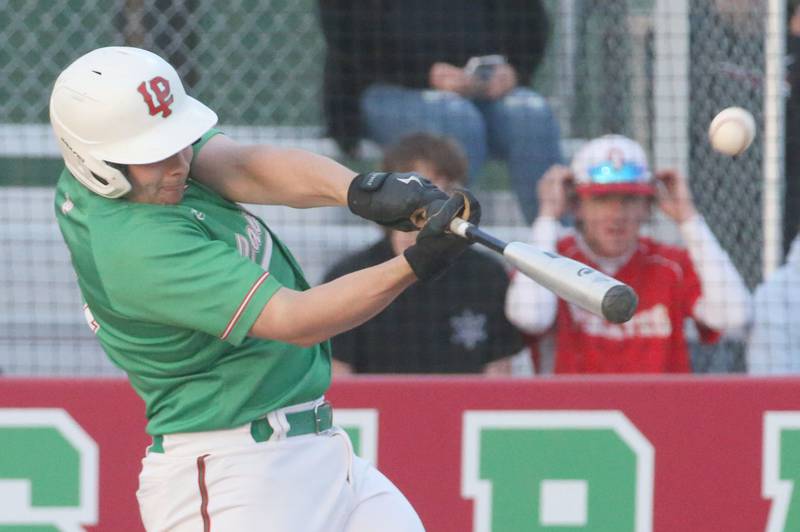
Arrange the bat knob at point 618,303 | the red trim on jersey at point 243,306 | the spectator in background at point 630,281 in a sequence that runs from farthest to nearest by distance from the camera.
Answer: the spectator in background at point 630,281, the red trim on jersey at point 243,306, the bat knob at point 618,303

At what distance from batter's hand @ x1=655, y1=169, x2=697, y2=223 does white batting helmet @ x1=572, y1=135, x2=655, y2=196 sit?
49 millimetres

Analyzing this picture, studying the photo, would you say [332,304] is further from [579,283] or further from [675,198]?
[675,198]

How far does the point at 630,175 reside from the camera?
14.8ft

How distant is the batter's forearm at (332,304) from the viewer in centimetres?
259

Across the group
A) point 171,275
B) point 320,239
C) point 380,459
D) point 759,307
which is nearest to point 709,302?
point 759,307

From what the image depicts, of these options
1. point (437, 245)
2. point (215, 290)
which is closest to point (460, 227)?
point (437, 245)

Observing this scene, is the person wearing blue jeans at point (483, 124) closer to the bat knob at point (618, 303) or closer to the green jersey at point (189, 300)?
the green jersey at point (189, 300)

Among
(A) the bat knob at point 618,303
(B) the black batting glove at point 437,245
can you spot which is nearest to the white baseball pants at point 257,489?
Answer: (B) the black batting glove at point 437,245

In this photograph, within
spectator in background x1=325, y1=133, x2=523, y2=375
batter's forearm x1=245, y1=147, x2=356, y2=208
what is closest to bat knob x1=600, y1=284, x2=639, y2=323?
batter's forearm x1=245, y1=147, x2=356, y2=208

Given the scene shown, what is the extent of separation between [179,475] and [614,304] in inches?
45.4

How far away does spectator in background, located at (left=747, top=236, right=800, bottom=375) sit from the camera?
463cm

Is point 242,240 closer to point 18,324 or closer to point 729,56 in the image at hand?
point 18,324

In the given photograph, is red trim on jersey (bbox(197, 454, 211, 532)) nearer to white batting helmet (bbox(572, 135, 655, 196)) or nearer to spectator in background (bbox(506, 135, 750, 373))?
spectator in background (bbox(506, 135, 750, 373))

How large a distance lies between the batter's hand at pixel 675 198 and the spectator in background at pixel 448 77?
65cm
